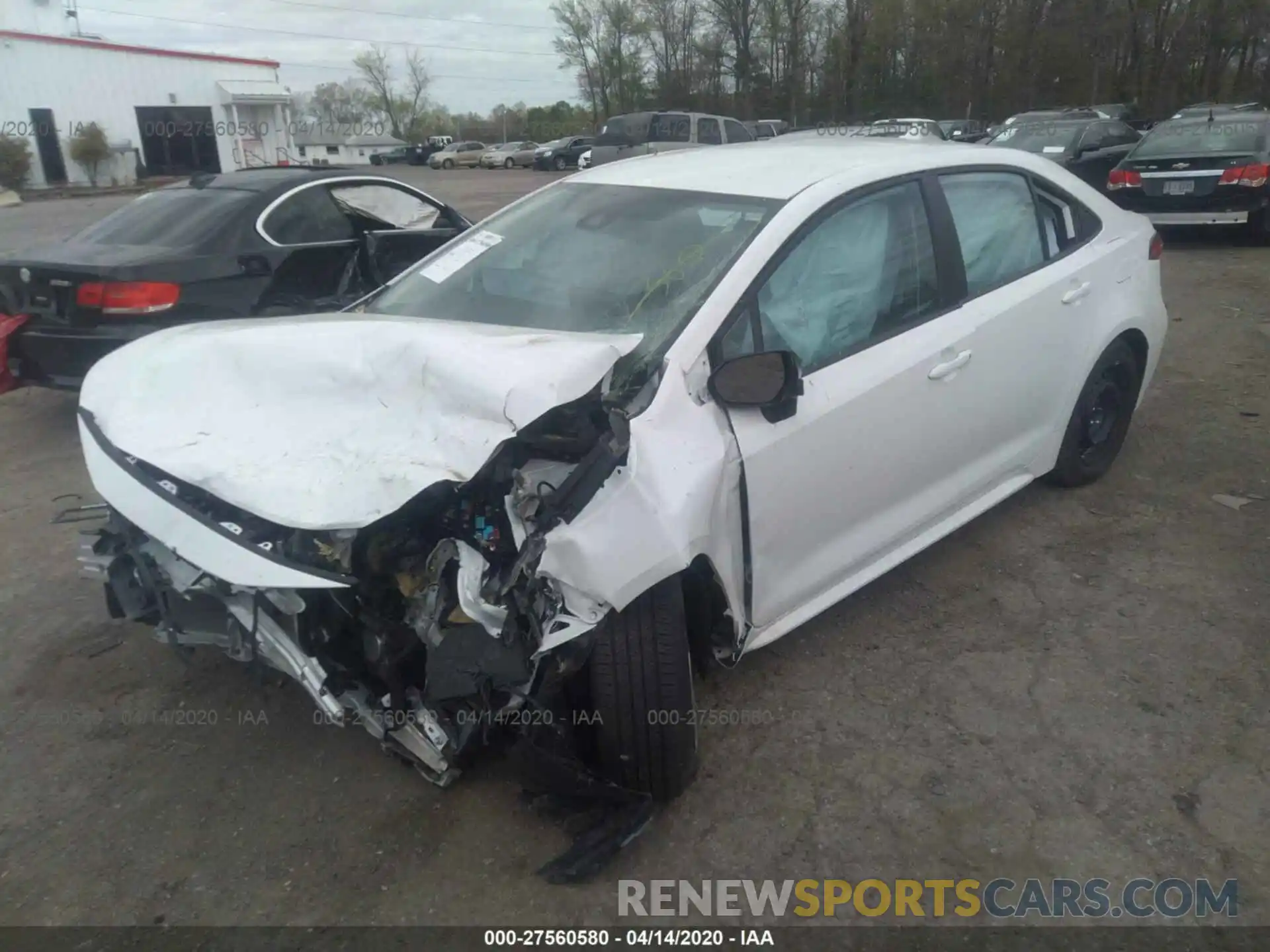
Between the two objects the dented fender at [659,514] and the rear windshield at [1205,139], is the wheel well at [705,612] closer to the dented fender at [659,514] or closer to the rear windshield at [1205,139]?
the dented fender at [659,514]

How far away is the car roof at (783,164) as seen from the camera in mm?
3334

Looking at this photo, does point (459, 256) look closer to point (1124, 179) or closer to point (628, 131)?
point (1124, 179)

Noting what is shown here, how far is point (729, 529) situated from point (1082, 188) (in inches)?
110

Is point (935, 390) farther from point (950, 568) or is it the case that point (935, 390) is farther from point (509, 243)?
point (509, 243)

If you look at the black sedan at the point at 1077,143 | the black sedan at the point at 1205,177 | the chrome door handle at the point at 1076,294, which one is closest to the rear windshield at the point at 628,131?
the black sedan at the point at 1077,143

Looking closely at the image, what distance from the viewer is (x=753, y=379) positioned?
2689 millimetres

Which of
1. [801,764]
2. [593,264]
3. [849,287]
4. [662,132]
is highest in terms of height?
[662,132]

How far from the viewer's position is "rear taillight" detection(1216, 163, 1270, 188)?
1082cm

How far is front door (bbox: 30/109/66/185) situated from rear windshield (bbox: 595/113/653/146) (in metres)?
27.7

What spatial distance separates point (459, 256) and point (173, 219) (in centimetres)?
332

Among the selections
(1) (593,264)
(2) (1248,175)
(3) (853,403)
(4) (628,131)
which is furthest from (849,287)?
(4) (628,131)

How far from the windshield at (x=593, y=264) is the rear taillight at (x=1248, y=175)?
33.2 feet

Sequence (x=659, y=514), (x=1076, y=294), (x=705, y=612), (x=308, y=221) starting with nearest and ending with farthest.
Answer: (x=659, y=514) < (x=705, y=612) < (x=1076, y=294) < (x=308, y=221)

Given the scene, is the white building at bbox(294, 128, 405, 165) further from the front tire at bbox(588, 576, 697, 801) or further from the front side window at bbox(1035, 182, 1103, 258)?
the front tire at bbox(588, 576, 697, 801)
